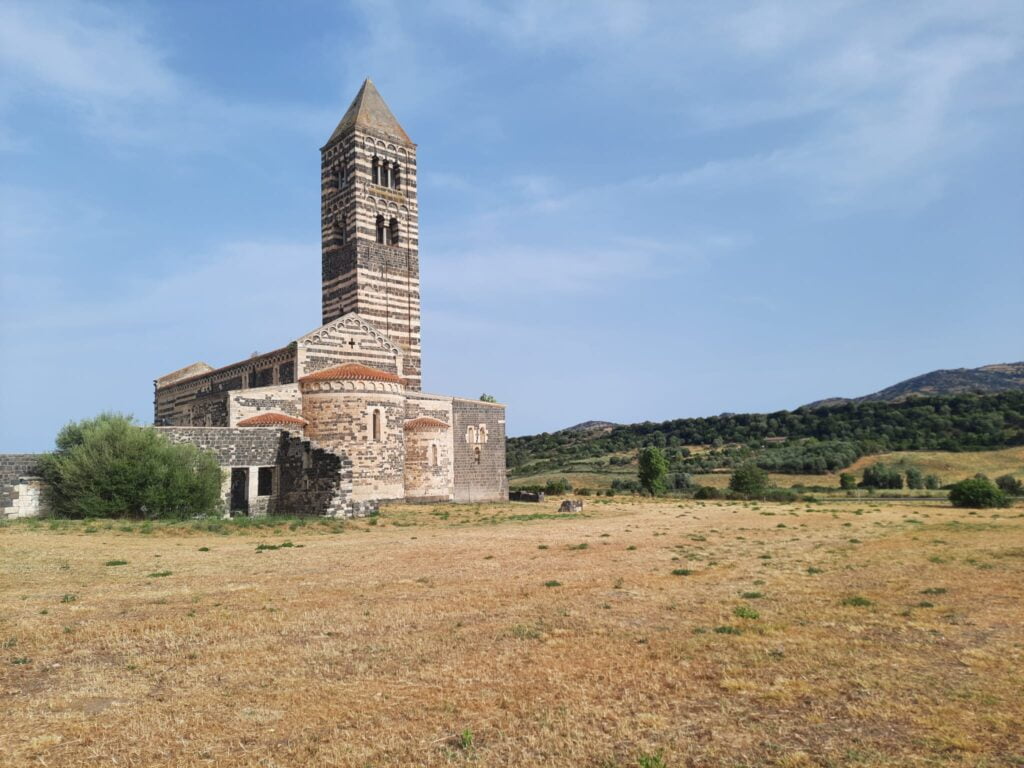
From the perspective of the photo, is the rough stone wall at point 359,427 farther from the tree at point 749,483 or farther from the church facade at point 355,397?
the tree at point 749,483

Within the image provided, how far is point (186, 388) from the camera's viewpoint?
47.0m

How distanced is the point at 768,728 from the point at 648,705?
1119mm

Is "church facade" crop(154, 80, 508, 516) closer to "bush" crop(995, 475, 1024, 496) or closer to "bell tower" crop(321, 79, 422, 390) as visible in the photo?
"bell tower" crop(321, 79, 422, 390)

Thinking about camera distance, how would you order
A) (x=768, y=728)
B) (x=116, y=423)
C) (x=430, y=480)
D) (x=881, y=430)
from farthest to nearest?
(x=881, y=430) < (x=430, y=480) < (x=116, y=423) < (x=768, y=728)

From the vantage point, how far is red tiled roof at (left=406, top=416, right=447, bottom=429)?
38.5 meters

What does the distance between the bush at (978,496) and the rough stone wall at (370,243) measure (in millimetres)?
31665

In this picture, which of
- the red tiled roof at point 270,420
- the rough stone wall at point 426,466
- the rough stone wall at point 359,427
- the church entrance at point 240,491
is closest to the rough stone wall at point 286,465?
the red tiled roof at point 270,420

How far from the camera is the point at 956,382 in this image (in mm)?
160625

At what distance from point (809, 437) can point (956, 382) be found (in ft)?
307

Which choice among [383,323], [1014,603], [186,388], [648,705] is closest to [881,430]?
[383,323]

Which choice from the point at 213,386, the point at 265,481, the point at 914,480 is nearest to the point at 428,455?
the point at 265,481

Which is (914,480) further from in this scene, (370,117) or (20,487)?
(20,487)

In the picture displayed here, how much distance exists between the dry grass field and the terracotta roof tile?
68.2 ft

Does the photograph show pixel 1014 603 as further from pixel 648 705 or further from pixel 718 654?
pixel 648 705
